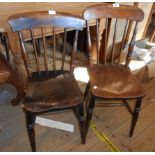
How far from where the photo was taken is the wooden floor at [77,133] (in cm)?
160

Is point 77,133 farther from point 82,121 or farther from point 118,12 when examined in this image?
point 118,12

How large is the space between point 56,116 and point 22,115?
30 cm

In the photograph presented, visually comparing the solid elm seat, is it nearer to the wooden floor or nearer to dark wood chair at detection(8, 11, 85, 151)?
dark wood chair at detection(8, 11, 85, 151)

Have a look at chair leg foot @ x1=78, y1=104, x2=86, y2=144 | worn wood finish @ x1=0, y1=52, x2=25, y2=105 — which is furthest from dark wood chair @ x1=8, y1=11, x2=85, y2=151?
worn wood finish @ x1=0, y1=52, x2=25, y2=105

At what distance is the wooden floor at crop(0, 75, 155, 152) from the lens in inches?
62.9

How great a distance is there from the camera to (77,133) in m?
1.70

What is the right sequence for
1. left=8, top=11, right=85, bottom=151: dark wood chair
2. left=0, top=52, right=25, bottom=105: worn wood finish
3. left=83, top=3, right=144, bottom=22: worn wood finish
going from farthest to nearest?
left=83, top=3, right=144, bottom=22: worn wood finish
left=0, top=52, right=25, bottom=105: worn wood finish
left=8, top=11, right=85, bottom=151: dark wood chair

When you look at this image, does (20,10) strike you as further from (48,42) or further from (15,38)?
(48,42)

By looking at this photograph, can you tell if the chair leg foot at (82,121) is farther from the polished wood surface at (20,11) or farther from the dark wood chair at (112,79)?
the polished wood surface at (20,11)

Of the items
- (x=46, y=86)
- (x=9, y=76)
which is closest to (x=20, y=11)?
(x=9, y=76)

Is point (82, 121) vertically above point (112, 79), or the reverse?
point (112, 79)

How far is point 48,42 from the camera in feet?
8.98

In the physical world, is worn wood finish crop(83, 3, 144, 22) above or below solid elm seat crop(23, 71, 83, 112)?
above

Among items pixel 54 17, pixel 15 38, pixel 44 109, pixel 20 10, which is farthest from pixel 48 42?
pixel 44 109
